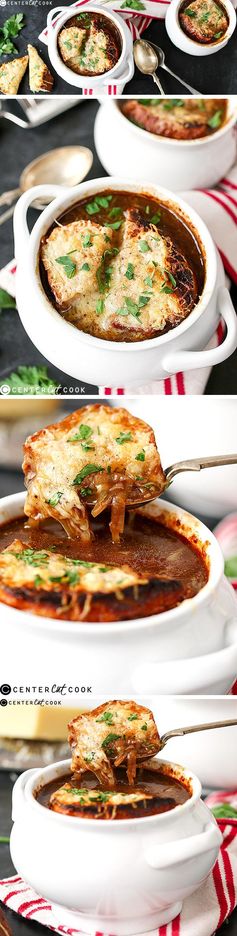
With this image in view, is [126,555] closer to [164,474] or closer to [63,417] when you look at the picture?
[164,474]

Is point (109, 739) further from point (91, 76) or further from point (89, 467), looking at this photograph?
point (91, 76)

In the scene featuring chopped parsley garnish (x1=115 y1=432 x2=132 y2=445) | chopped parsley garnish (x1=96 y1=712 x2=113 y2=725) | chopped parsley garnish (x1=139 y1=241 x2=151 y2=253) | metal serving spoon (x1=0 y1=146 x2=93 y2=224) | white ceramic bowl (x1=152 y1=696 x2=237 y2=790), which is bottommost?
white ceramic bowl (x1=152 y1=696 x2=237 y2=790)

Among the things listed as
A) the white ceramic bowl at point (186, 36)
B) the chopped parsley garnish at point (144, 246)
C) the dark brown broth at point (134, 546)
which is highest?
the white ceramic bowl at point (186, 36)

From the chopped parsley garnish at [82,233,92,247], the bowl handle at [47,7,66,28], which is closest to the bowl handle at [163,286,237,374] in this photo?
the chopped parsley garnish at [82,233,92,247]

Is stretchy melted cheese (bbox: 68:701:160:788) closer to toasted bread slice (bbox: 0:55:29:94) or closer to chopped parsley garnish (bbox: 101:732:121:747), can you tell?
chopped parsley garnish (bbox: 101:732:121:747)

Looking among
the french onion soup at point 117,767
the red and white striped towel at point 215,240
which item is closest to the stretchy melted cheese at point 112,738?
the french onion soup at point 117,767

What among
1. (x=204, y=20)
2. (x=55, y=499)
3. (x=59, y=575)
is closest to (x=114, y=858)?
(x=59, y=575)

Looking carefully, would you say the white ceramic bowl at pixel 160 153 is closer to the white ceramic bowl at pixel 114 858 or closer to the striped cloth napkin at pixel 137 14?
the striped cloth napkin at pixel 137 14

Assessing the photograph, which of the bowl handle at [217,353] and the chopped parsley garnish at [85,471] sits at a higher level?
the bowl handle at [217,353]
